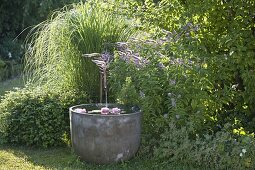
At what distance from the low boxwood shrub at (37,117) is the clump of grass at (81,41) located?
0.28 metres

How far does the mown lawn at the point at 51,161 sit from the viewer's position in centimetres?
464

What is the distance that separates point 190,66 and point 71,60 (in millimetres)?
1585

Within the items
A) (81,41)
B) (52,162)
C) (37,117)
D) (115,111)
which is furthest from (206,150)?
(81,41)

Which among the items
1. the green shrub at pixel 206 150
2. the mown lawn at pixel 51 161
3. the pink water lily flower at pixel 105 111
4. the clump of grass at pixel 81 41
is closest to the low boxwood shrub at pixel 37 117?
the mown lawn at pixel 51 161

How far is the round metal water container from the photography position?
177 inches

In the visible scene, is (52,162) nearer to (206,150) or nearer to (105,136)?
(105,136)

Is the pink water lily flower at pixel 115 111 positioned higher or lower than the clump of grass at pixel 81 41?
lower

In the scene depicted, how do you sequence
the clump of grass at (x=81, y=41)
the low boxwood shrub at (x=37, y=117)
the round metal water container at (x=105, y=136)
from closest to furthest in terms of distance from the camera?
1. the round metal water container at (x=105, y=136)
2. the low boxwood shrub at (x=37, y=117)
3. the clump of grass at (x=81, y=41)

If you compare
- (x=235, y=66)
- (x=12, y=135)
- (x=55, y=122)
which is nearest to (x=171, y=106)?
(x=235, y=66)

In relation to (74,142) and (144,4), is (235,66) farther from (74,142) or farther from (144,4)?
(74,142)

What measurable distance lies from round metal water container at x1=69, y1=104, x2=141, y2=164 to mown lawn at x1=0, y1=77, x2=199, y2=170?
0.08 meters

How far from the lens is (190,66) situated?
16.4ft

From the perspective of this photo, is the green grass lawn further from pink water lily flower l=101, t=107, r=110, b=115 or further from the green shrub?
pink water lily flower l=101, t=107, r=110, b=115

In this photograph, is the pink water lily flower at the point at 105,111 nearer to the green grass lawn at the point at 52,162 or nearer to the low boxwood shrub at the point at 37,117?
the green grass lawn at the point at 52,162
